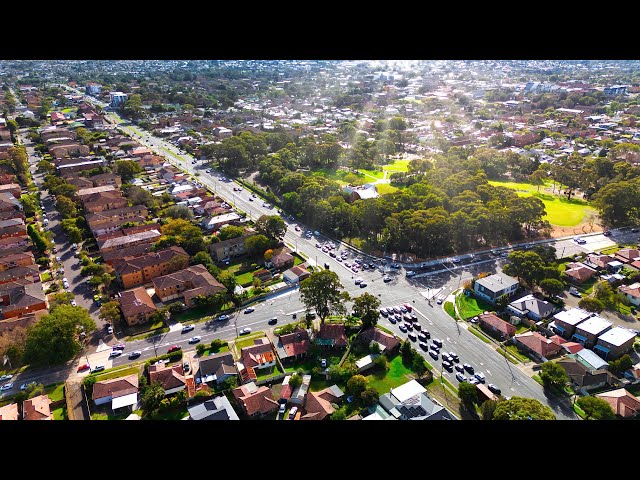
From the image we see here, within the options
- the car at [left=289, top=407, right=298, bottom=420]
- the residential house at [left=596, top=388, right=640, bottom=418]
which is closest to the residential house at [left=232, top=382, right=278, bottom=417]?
the car at [left=289, top=407, right=298, bottom=420]

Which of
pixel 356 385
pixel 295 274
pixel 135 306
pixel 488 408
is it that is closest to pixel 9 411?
pixel 135 306

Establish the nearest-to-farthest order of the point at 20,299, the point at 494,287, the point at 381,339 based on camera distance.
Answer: the point at 381,339 → the point at 20,299 → the point at 494,287

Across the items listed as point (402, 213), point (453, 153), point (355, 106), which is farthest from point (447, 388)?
point (355, 106)

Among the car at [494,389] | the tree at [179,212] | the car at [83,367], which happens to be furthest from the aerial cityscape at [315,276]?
the car at [494,389]

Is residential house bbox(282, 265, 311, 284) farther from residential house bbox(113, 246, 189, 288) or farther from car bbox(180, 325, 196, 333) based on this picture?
car bbox(180, 325, 196, 333)

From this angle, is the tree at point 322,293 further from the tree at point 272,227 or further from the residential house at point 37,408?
the residential house at point 37,408

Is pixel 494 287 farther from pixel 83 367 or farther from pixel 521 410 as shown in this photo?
pixel 83 367
